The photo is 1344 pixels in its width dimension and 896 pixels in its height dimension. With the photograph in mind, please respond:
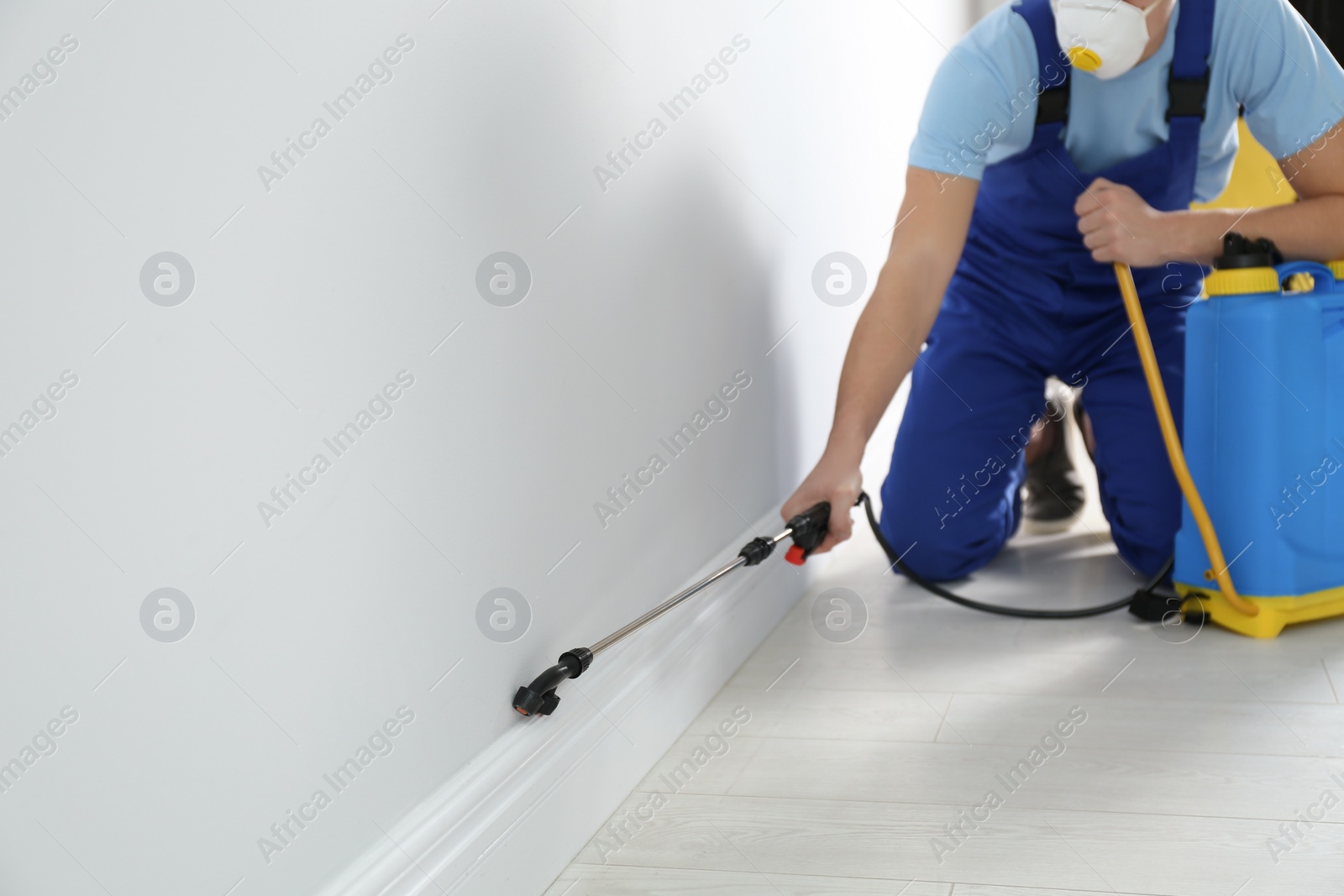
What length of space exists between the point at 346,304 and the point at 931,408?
1.15m

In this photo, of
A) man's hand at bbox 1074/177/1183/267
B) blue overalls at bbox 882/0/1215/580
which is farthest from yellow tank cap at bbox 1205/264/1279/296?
blue overalls at bbox 882/0/1215/580

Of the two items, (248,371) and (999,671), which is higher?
(248,371)

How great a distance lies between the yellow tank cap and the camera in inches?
53.8

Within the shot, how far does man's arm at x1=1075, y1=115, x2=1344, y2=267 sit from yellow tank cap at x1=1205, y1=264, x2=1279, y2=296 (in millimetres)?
89

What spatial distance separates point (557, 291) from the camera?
3.36ft

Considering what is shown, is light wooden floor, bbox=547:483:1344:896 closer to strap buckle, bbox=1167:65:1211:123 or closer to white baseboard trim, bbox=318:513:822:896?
white baseboard trim, bbox=318:513:822:896

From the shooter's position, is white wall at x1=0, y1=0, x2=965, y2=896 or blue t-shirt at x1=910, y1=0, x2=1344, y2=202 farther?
blue t-shirt at x1=910, y1=0, x2=1344, y2=202

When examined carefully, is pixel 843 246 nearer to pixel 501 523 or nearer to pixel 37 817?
pixel 501 523

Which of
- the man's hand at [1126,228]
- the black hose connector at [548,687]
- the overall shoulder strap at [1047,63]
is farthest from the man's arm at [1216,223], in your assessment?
the black hose connector at [548,687]

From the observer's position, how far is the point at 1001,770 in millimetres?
1115

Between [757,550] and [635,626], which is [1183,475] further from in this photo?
[635,626]

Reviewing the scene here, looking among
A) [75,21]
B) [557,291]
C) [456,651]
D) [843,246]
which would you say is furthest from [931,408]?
[75,21]

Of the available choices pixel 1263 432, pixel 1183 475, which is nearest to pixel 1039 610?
pixel 1183 475

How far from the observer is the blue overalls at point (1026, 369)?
161cm
